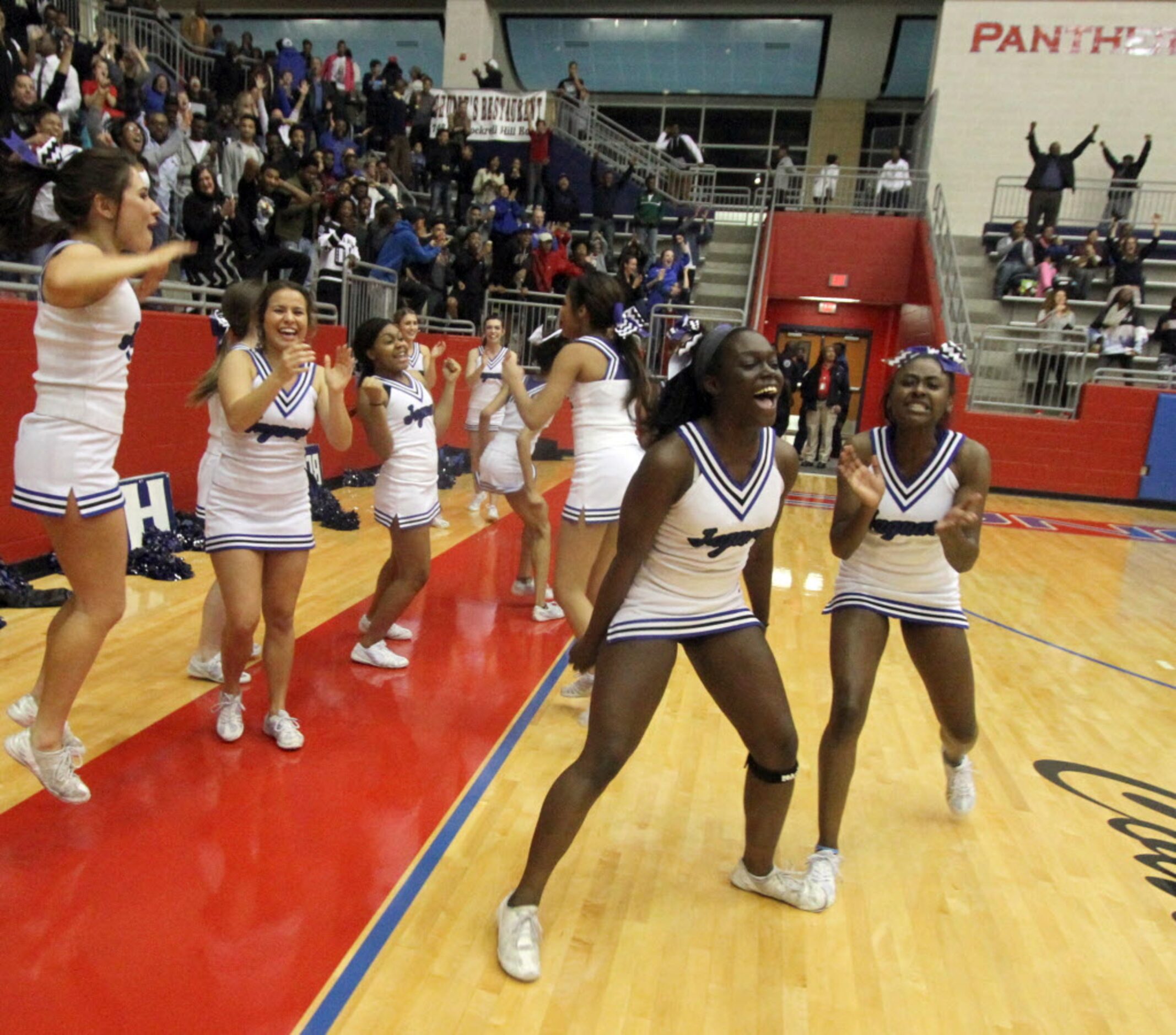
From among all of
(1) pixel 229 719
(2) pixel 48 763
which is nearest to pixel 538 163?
(1) pixel 229 719

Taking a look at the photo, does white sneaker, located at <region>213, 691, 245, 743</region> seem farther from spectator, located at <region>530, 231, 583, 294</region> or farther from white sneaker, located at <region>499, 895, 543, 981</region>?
spectator, located at <region>530, 231, 583, 294</region>

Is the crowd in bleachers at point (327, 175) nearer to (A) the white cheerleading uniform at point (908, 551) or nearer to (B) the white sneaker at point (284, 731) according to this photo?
(B) the white sneaker at point (284, 731)

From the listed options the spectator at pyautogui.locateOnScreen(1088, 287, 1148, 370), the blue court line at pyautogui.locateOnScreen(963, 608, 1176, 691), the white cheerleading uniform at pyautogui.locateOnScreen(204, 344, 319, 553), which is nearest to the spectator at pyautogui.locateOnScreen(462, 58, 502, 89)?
the spectator at pyautogui.locateOnScreen(1088, 287, 1148, 370)

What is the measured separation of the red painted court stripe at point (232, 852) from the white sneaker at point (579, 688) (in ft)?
0.56

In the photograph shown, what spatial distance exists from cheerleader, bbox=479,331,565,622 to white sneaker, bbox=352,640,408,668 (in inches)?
45.9

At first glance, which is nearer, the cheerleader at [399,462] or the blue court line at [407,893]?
the blue court line at [407,893]

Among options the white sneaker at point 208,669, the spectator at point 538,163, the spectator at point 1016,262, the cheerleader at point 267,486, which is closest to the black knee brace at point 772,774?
the cheerleader at point 267,486

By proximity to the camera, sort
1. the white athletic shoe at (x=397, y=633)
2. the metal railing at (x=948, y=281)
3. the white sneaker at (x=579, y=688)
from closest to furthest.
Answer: the white sneaker at (x=579, y=688) → the white athletic shoe at (x=397, y=633) → the metal railing at (x=948, y=281)

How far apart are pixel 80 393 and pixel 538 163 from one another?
1531 centimetres

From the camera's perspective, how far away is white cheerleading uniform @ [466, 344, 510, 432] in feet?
28.1

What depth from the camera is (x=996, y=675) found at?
5438mm

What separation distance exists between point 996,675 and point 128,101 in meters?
10.8

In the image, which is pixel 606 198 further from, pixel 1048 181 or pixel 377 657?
pixel 377 657

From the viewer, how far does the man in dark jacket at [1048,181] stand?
16406 millimetres
